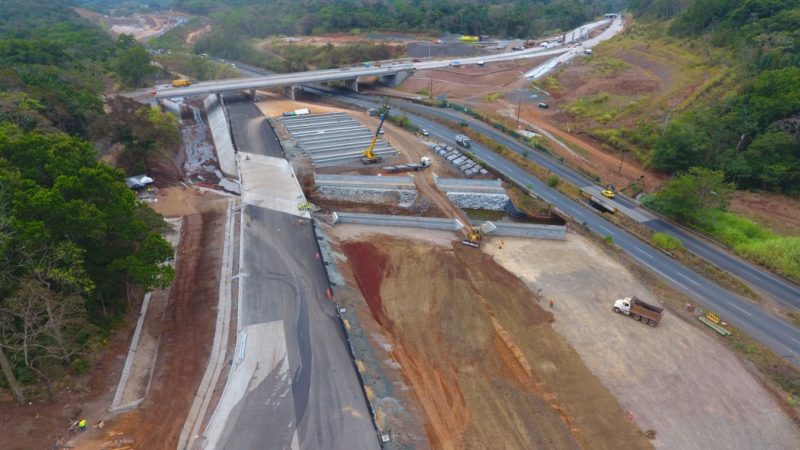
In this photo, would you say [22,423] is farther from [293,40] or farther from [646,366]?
[293,40]

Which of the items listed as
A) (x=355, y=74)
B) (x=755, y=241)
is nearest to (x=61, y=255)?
(x=755, y=241)

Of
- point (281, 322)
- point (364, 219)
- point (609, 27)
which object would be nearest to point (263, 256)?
point (281, 322)

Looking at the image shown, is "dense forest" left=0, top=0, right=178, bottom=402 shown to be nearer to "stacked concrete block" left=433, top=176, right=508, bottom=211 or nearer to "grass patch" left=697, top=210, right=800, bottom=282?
"stacked concrete block" left=433, top=176, right=508, bottom=211

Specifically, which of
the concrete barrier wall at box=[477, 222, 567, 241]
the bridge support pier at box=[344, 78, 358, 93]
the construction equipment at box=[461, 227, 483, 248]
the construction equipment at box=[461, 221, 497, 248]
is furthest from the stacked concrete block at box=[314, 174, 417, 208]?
the bridge support pier at box=[344, 78, 358, 93]

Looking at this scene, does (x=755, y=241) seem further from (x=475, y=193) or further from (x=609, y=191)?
(x=475, y=193)

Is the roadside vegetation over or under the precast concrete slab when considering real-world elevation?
under

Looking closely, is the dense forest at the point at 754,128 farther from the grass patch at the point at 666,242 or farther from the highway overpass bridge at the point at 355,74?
the highway overpass bridge at the point at 355,74

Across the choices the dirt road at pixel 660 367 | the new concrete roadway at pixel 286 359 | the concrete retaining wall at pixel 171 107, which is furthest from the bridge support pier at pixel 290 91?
the dirt road at pixel 660 367
